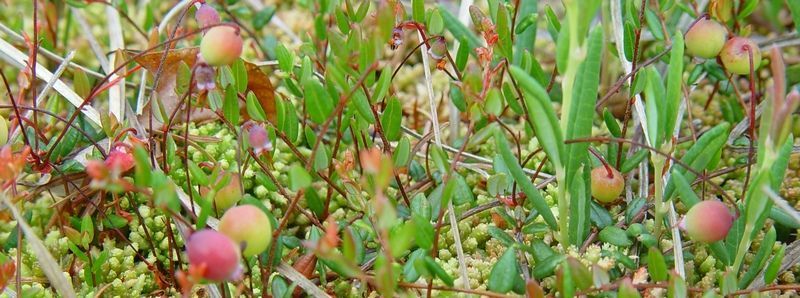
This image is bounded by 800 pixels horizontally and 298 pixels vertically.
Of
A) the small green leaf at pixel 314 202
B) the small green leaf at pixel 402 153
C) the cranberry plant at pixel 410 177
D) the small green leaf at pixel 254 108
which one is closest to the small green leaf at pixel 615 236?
the cranberry plant at pixel 410 177

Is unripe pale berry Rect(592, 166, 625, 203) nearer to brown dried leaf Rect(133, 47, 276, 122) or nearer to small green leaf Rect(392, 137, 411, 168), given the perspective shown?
small green leaf Rect(392, 137, 411, 168)

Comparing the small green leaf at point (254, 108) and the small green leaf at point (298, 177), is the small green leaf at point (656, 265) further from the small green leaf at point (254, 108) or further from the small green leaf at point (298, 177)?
the small green leaf at point (254, 108)

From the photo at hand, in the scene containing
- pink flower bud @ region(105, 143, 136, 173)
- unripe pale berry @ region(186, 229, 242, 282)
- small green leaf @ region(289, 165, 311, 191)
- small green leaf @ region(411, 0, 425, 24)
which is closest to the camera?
unripe pale berry @ region(186, 229, 242, 282)

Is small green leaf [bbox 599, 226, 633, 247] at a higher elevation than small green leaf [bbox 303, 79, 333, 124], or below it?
below

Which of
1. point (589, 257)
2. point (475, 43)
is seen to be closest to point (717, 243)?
point (589, 257)

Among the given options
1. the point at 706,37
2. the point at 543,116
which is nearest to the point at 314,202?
the point at 543,116

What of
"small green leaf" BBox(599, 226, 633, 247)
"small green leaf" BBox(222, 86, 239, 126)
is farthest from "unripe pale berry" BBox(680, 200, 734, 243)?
"small green leaf" BBox(222, 86, 239, 126)
